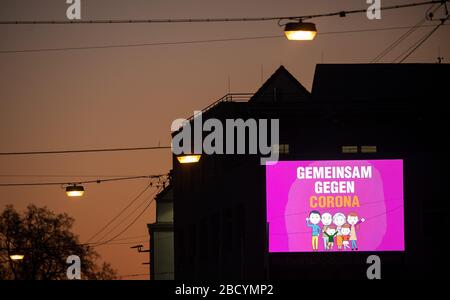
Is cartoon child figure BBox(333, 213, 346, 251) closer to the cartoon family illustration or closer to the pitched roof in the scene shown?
the cartoon family illustration

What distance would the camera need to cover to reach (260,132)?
7162cm

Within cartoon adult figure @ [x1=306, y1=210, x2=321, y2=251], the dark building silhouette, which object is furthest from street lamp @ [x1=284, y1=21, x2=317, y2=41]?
cartoon adult figure @ [x1=306, y1=210, x2=321, y2=251]

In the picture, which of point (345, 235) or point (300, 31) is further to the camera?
point (345, 235)

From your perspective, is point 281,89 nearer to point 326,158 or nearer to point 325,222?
point 326,158

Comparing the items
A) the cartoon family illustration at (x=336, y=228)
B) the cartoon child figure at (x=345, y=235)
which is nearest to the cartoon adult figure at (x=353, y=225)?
the cartoon family illustration at (x=336, y=228)

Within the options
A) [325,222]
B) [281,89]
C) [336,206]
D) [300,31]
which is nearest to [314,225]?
[325,222]

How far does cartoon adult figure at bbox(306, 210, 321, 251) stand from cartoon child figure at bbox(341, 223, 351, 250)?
1.13 m

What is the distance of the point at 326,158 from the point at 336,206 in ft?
7.49

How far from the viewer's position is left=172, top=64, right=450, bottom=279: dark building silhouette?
62.4 metres

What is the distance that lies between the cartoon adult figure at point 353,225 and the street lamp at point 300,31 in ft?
103

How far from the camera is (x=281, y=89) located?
79.7m

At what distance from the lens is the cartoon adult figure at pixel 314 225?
61.3 meters

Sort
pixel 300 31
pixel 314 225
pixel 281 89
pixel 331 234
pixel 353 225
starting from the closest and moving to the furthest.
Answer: pixel 300 31 → pixel 353 225 → pixel 331 234 → pixel 314 225 → pixel 281 89
